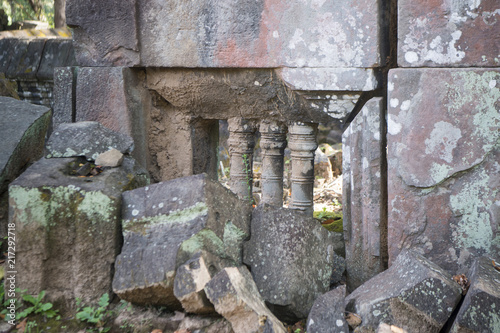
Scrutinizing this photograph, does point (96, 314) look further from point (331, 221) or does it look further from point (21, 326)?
point (331, 221)

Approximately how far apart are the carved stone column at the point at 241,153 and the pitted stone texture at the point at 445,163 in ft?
4.20

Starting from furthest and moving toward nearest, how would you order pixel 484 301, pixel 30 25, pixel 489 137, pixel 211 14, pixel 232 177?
pixel 30 25
pixel 232 177
pixel 211 14
pixel 489 137
pixel 484 301

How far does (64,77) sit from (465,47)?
2.89 meters

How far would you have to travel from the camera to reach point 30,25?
25.6 feet

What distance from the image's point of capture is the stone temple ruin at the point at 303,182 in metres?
2.44

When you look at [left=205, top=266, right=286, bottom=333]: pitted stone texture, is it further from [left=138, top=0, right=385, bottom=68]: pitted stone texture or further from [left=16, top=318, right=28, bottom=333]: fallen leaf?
[left=138, top=0, right=385, bottom=68]: pitted stone texture

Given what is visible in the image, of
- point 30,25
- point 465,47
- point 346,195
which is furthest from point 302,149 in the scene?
point 30,25

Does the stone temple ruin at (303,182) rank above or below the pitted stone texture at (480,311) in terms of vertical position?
above

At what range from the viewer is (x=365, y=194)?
3.10 m

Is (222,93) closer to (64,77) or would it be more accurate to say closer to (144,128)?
(144,128)

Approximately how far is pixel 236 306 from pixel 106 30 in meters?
2.43

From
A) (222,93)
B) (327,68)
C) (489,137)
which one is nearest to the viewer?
(489,137)

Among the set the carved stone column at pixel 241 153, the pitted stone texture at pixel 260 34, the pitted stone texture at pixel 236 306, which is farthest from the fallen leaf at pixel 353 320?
the carved stone column at pixel 241 153

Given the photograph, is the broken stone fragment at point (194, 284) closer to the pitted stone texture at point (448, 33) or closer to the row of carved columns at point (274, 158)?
the row of carved columns at point (274, 158)
